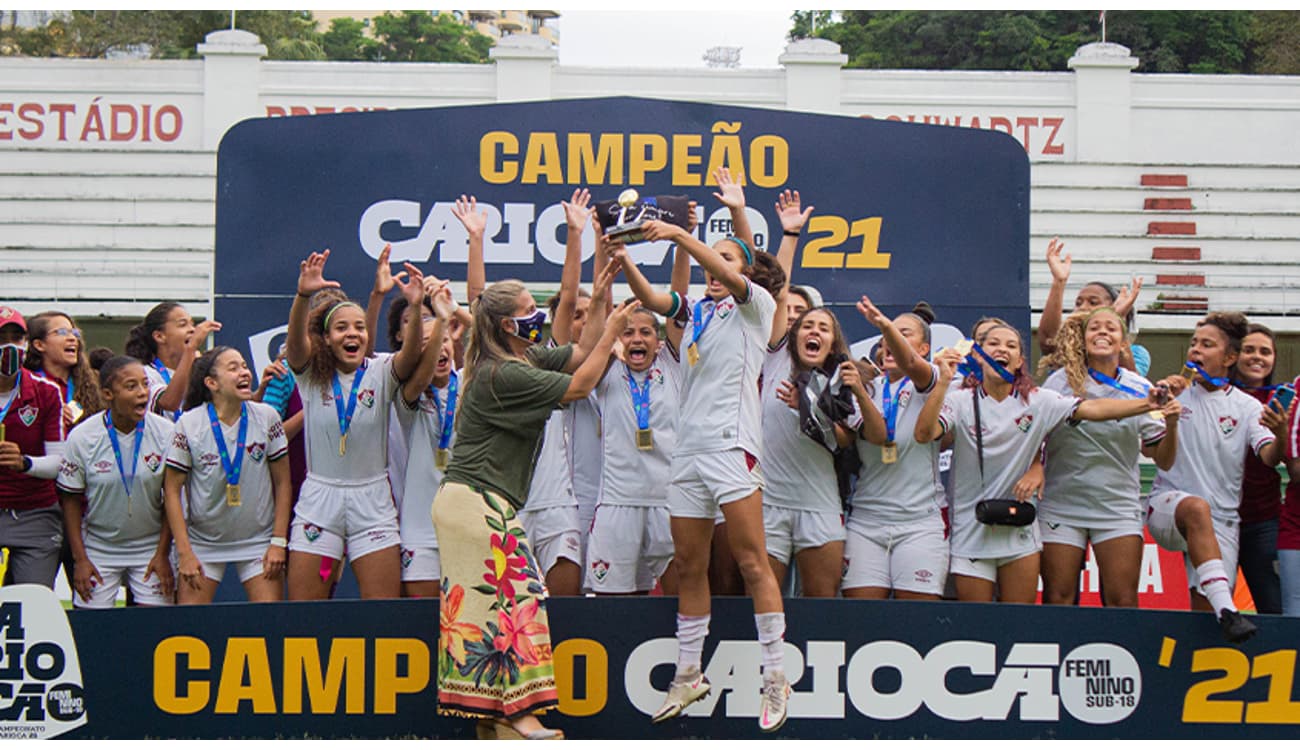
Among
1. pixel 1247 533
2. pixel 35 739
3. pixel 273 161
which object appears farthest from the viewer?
pixel 273 161

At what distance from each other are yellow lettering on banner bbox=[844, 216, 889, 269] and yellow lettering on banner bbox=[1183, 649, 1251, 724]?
3.25 meters

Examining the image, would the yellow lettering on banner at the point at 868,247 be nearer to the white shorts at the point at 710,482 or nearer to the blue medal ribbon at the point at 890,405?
the blue medal ribbon at the point at 890,405

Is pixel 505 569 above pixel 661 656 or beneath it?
above

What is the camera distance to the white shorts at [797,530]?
6.61m

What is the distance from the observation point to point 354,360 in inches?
263

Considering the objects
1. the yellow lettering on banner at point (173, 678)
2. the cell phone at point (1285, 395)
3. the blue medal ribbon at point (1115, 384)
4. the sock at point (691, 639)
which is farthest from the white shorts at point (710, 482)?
the cell phone at point (1285, 395)

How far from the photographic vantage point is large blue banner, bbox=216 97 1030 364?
340 inches

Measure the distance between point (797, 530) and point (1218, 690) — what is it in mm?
1977

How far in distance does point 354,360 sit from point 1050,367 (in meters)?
3.46

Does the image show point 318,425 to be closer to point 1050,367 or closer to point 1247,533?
point 1050,367

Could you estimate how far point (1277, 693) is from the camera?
6250 mm

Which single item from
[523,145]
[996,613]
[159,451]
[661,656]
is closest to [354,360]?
[159,451]

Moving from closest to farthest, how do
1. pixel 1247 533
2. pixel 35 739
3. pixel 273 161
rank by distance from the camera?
pixel 35 739, pixel 1247 533, pixel 273 161

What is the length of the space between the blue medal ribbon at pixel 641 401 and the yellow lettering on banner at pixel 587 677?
110 centimetres
